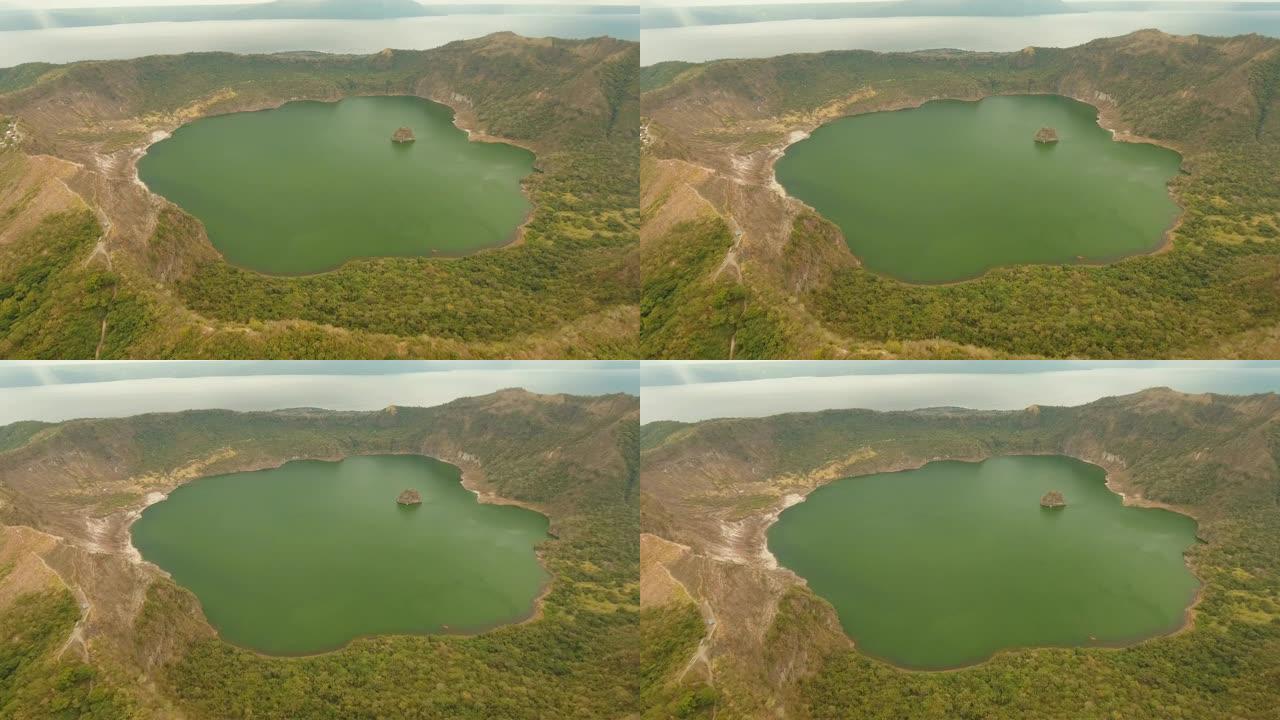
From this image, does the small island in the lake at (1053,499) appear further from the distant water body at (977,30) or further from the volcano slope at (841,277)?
the distant water body at (977,30)

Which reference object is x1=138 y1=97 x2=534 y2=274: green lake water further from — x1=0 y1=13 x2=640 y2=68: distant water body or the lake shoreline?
x1=0 y1=13 x2=640 y2=68: distant water body

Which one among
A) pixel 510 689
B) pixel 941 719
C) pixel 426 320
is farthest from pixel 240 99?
pixel 941 719

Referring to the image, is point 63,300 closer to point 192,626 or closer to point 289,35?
point 192,626

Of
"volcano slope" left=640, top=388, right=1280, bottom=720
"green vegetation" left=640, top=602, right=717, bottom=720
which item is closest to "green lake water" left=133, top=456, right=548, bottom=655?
"green vegetation" left=640, top=602, right=717, bottom=720

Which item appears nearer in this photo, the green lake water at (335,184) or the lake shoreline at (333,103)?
the lake shoreline at (333,103)

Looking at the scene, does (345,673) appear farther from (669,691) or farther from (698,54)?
(698,54)

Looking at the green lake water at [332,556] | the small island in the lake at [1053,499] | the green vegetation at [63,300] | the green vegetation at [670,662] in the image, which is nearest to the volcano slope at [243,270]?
the green vegetation at [63,300]
